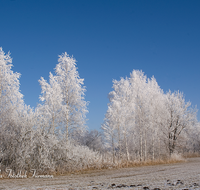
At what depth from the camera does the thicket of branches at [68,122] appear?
11727 millimetres

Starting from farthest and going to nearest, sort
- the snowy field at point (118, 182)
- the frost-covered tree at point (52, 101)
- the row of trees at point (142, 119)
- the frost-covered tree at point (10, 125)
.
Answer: the row of trees at point (142, 119) < the frost-covered tree at point (52, 101) < the frost-covered tree at point (10, 125) < the snowy field at point (118, 182)

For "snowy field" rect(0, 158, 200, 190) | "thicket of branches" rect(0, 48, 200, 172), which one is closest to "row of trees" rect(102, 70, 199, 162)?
"thicket of branches" rect(0, 48, 200, 172)

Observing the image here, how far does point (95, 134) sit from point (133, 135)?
1650 centimetres

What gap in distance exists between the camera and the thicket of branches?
1173 centimetres

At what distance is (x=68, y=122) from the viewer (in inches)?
704

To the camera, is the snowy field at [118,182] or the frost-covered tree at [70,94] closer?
the snowy field at [118,182]

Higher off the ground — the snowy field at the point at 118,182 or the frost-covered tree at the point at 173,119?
the frost-covered tree at the point at 173,119

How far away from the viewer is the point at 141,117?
23672 mm

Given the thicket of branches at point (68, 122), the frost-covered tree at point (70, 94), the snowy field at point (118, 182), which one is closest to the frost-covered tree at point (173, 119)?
the thicket of branches at point (68, 122)

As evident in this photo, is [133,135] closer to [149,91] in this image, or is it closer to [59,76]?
[149,91]

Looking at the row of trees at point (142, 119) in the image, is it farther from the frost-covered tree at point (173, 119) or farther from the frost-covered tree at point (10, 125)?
the frost-covered tree at point (10, 125)

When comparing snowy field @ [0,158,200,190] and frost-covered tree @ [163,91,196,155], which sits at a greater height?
frost-covered tree @ [163,91,196,155]

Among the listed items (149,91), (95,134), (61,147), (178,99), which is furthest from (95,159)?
(95,134)

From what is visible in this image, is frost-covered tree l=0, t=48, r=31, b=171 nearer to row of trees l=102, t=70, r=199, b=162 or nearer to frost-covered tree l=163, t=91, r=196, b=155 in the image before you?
row of trees l=102, t=70, r=199, b=162
